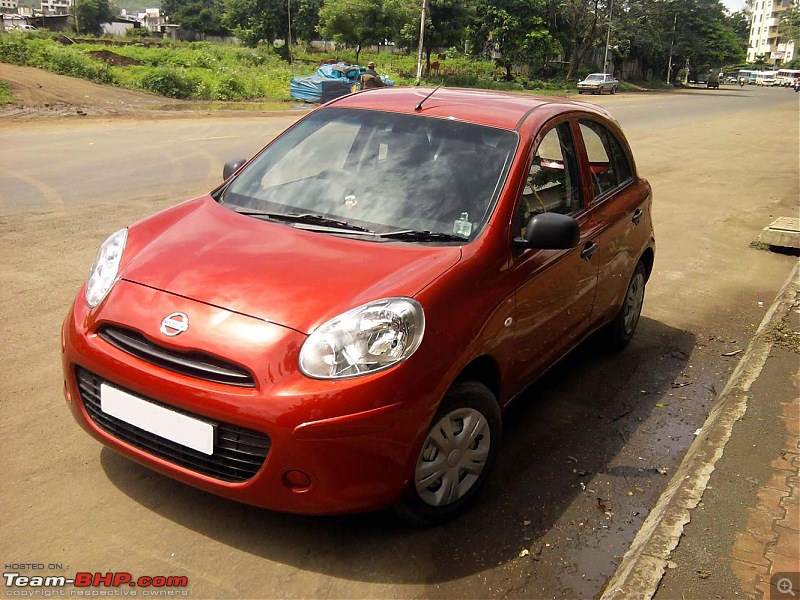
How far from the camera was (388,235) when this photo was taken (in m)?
3.45

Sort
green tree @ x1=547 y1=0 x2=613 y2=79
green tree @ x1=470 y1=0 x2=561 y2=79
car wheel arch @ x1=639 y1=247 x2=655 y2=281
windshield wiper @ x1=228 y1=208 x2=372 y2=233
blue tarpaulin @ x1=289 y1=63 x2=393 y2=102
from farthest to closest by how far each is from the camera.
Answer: green tree @ x1=547 y1=0 x2=613 y2=79 → green tree @ x1=470 y1=0 x2=561 y2=79 → blue tarpaulin @ x1=289 y1=63 x2=393 y2=102 → car wheel arch @ x1=639 y1=247 x2=655 y2=281 → windshield wiper @ x1=228 y1=208 x2=372 y2=233

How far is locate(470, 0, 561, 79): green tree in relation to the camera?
5612 cm

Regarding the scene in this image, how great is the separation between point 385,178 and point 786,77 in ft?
385

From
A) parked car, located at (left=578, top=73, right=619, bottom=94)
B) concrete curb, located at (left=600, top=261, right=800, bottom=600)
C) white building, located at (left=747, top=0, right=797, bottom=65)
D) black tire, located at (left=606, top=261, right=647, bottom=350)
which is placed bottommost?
concrete curb, located at (left=600, top=261, right=800, bottom=600)

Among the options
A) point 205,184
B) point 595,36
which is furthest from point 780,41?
point 205,184

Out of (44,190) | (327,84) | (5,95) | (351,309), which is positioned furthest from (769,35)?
(351,309)

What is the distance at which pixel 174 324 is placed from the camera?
9.30 ft

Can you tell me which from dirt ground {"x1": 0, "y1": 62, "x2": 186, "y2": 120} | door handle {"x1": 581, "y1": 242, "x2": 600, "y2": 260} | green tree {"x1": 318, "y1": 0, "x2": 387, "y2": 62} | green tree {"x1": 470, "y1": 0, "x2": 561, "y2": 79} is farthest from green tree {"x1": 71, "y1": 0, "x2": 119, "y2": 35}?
door handle {"x1": 581, "y1": 242, "x2": 600, "y2": 260}

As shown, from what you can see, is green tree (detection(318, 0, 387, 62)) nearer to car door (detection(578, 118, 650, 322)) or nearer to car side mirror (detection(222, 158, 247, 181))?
car door (detection(578, 118, 650, 322))

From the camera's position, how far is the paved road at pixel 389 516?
2.90m

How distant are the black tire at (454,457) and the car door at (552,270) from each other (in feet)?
1.42

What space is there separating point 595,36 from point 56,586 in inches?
2742

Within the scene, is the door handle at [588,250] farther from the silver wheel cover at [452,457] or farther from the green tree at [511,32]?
the green tree at [511,32]

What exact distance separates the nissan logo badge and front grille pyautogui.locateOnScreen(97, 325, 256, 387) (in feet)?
0.21
